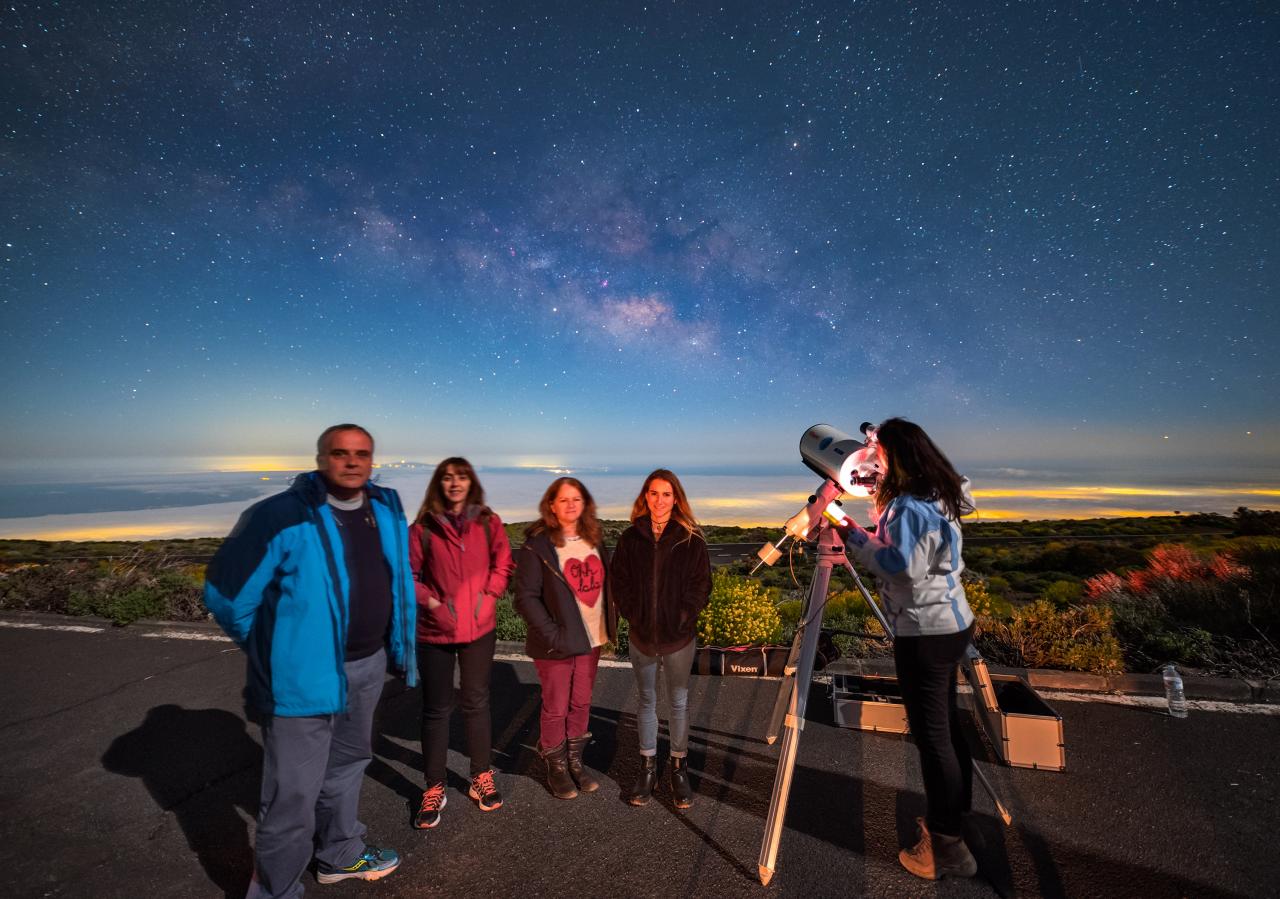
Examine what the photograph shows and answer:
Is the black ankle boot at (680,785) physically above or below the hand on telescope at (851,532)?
below

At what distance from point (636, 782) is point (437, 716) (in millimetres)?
1283

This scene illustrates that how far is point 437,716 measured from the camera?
3080 millimetres

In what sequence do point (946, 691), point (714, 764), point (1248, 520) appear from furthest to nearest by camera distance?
point (1248, 520), point (714, 764), point (946, 691)

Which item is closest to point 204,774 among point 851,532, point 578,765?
point 578,765

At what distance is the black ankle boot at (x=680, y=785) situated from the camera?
3.13m

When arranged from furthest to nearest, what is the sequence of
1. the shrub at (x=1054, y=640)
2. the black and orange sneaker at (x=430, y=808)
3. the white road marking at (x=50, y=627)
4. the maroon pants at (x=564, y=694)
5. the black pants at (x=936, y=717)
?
the white road marking at (x=50, y=627)
the shrub at (x=1054, y=640)
the maroon pants at (x=564, y=694)
the black and orange sneaker at (x=430, y=808)
the black pants at (x=936, y=717)

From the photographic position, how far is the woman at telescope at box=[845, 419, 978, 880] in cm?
241

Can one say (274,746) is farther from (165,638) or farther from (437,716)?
(165,638)

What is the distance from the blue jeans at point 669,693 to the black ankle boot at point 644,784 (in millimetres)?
56

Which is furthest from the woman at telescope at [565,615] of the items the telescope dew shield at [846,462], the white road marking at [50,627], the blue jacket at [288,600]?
the white road marking at [50,627]

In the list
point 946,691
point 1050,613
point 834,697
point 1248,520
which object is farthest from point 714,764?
point 1248,520

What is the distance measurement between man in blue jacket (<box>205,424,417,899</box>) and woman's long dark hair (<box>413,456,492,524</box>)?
2.05ft

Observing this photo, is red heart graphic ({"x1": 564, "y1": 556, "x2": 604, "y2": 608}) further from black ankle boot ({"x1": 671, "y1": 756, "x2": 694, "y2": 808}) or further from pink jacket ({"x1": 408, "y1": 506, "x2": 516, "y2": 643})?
black ankle boot ({"x1": 671, "y1": 756, "x2": 694, "y2": 808})

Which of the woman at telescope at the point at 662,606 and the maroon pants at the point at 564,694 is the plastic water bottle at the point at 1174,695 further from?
the maroon pants at the point at 564,694
